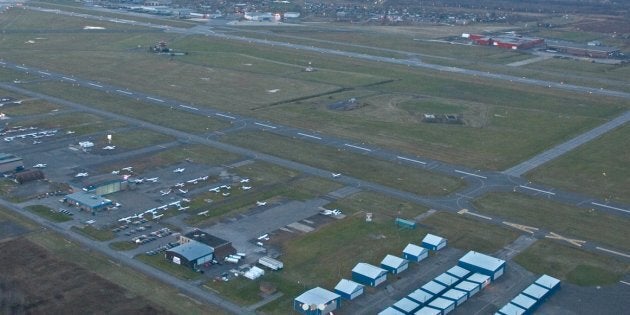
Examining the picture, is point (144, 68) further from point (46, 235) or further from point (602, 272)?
point (602, 272)

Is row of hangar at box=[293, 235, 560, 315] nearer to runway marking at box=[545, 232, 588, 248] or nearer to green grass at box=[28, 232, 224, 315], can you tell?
green grass at box=[28, 232, 224, 315]

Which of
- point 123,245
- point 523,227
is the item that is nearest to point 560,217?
point 523,227

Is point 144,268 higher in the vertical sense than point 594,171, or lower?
lower

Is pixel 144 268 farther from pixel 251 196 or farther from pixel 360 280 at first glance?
pixel 251 196

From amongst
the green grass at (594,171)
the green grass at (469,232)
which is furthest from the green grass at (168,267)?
the green grass at (594,171)

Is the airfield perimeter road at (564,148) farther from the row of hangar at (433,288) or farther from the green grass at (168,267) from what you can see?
the green grass at (168,267)
